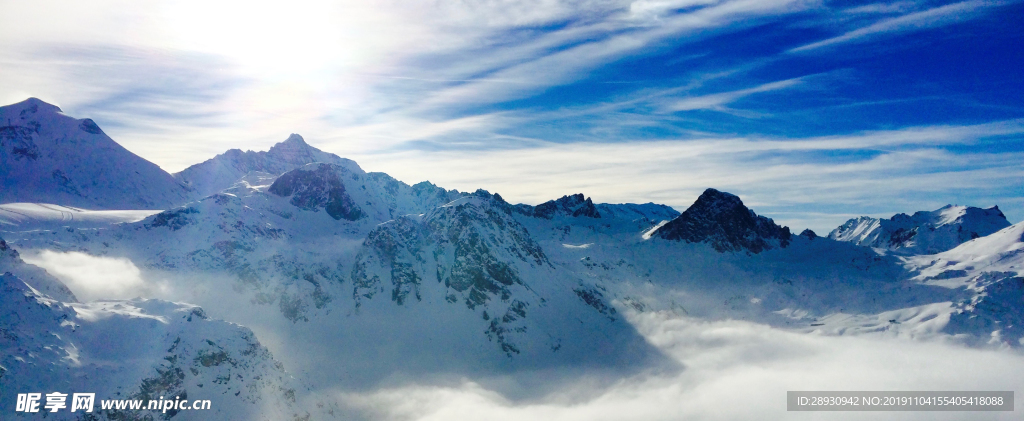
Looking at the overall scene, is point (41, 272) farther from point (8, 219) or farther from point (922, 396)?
point (922, 396)

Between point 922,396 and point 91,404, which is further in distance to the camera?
point 922,396

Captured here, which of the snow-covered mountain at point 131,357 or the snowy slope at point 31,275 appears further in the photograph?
the snowy slope at point 31,275

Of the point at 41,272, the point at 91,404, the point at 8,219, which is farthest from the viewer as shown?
the point at 8,219

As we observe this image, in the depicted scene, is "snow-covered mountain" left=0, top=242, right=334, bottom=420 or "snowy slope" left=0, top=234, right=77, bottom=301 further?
"snowy slope" left=0, top=234, right=77, bottom=301

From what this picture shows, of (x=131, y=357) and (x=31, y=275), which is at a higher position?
(x=31, y=275)

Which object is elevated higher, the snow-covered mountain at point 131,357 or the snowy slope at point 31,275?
the snowy slope at point 31,275

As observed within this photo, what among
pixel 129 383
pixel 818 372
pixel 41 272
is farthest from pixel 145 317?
pixel 818 372

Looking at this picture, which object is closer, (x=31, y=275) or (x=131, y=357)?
(x=131, y=357)

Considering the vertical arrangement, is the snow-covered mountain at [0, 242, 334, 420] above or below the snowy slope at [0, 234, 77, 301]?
below
